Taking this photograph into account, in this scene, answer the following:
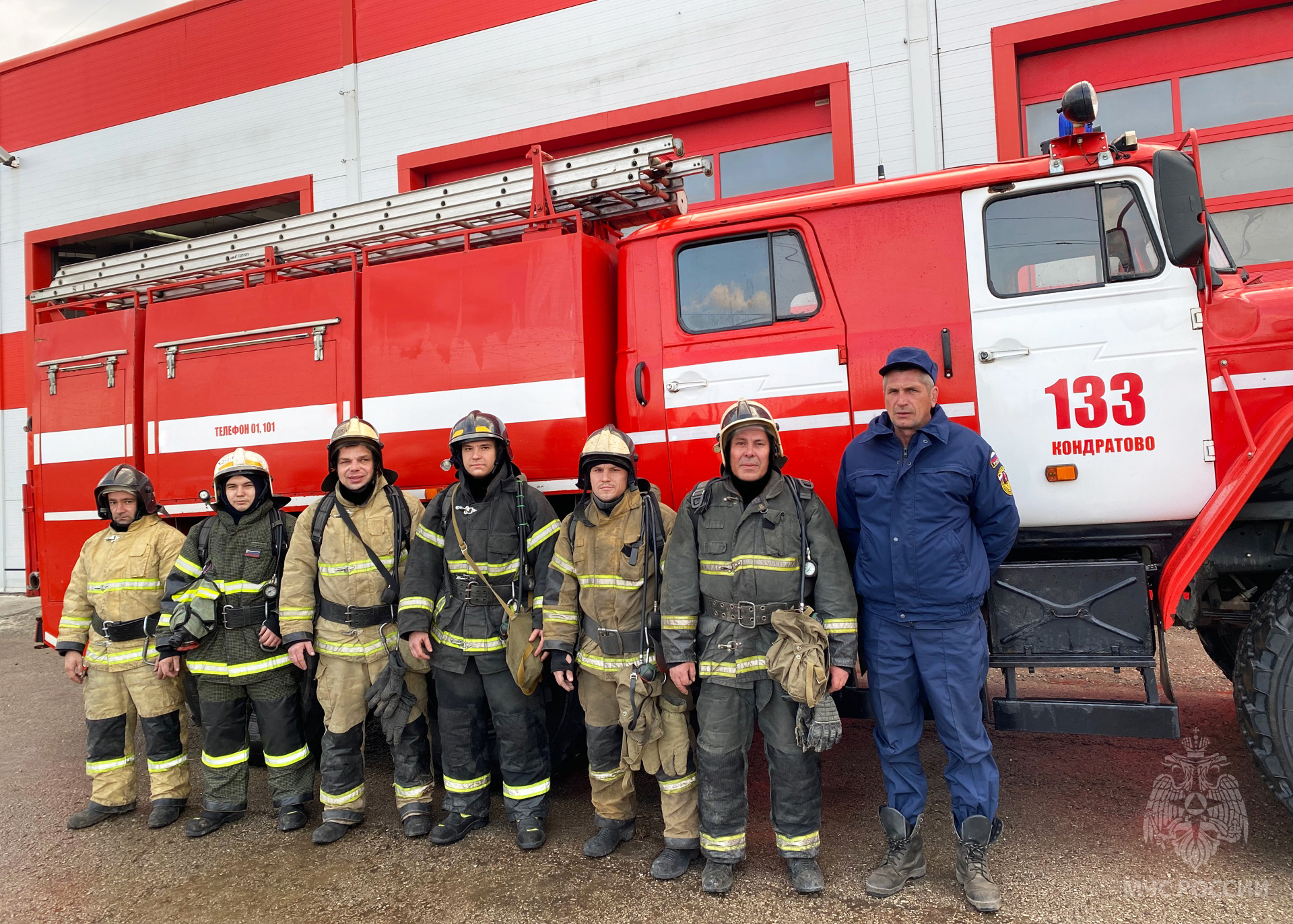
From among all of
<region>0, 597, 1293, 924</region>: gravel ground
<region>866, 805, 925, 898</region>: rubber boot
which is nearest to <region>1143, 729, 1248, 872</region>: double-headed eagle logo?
<region>0, 597, 1293, 924</region>: gravel ground

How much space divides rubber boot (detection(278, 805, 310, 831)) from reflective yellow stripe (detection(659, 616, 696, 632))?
2.26 metres

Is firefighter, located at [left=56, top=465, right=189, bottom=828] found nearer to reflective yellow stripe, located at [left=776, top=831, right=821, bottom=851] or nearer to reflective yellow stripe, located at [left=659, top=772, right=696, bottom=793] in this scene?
reflective yellow stripe, located at [left=659, top=772, right=696, bottom=793]

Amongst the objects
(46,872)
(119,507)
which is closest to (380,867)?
→ (46,872)

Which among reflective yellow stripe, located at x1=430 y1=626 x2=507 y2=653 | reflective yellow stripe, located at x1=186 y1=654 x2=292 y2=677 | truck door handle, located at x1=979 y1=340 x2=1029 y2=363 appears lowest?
reflective yellow stripe, located at x1=186 y1=654 x2=292 y2=677

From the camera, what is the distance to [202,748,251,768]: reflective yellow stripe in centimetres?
391

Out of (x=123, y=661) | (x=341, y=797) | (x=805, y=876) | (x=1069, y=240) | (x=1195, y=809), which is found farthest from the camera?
(x=123, y=661)

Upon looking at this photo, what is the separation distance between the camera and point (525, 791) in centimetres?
360

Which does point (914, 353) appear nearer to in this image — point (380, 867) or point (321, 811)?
point (380, 867)

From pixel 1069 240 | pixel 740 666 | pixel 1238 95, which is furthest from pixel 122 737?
pixel 1238 95

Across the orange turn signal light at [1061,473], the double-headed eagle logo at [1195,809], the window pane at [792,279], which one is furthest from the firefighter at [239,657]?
the double-headed eagle logo at [1195,809]

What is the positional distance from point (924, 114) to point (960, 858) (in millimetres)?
6342

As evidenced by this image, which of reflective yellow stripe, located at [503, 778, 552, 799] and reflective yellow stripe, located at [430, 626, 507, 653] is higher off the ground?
reflective yellow stripe, located at [430, 626, 507, 653]

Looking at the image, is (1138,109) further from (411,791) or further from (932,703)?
(411,791)

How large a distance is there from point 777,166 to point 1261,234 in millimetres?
4179
